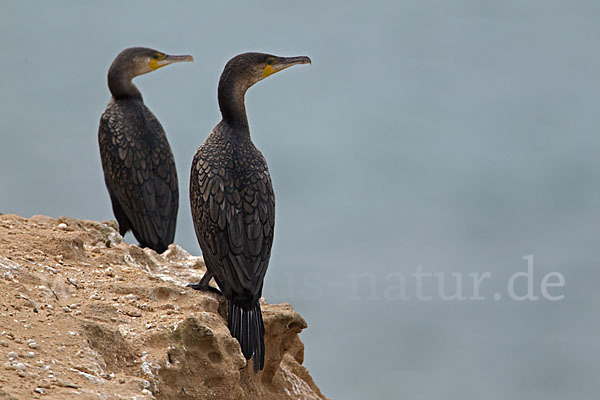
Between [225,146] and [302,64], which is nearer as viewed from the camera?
[225,146]

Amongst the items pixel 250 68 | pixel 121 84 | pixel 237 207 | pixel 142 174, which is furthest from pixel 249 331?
pixel 121 84

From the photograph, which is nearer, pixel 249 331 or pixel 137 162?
pixel 249 331

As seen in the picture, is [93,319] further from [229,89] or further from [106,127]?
[106,127]

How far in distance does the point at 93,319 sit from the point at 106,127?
12.0 feet

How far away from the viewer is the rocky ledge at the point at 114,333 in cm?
454

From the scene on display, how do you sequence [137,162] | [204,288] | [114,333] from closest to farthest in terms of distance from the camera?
1. [114,333]
2. [204,288]
3. [137,162]

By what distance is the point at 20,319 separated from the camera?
4883 mm

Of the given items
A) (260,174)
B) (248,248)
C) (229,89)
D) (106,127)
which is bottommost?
(248,248)

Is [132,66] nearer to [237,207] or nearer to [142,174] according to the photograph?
[142,174]

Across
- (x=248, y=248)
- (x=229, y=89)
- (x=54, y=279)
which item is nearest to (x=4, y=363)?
(x=54, y=279)

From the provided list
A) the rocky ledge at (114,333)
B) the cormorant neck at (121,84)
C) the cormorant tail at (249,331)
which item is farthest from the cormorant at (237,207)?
the cormorant neck at (121,84)

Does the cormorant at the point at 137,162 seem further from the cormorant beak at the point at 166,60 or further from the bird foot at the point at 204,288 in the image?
→ the bird foot at the point at 204,288

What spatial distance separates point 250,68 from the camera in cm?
647

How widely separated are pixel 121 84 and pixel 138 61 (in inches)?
12.3
